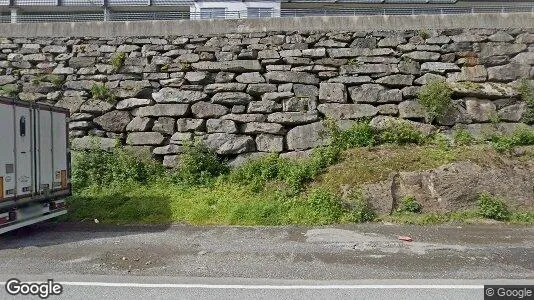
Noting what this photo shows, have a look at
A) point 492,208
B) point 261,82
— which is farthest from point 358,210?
point 261,82

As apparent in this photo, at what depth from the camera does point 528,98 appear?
10.1 metres

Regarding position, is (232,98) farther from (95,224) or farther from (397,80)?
(95,224)

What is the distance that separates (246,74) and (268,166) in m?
2.56

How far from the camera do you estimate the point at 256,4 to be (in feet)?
62.1

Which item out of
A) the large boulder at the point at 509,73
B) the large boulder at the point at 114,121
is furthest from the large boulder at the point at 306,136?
the large boulder at the point at 509,73

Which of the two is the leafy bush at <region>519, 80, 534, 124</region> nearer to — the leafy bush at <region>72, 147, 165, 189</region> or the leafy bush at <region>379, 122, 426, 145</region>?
the leafy bush at <region>379, 122, 426, 145</region>

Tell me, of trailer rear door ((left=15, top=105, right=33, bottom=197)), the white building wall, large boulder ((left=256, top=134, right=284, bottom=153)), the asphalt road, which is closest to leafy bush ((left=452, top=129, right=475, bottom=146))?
the asphalt road

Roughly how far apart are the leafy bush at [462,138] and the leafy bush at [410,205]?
7.46 ft

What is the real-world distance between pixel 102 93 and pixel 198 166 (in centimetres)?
334

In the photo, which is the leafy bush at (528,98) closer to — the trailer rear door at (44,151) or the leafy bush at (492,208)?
the leafy bush at (492,208)

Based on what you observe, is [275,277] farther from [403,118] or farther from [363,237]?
[403,118]

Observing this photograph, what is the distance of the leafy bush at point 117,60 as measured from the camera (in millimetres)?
10758

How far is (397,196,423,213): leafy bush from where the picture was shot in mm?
8359

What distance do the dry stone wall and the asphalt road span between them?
3.16 meters
